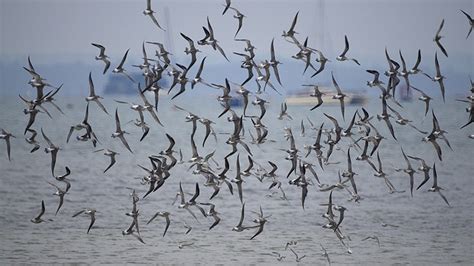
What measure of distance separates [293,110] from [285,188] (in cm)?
10062

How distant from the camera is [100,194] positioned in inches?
1822

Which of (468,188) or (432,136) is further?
(468,188)

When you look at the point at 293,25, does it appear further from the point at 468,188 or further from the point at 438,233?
the point at 468,188

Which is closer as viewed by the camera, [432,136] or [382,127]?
[432,136]

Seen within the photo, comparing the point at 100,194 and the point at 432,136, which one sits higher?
the point at 432,136

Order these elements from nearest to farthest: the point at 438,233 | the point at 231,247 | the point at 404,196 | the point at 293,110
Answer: the point at 231,247, the point at 438,233, the point at 404,196, the point at 293,110

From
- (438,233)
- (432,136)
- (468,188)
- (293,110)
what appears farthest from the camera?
(293,110)

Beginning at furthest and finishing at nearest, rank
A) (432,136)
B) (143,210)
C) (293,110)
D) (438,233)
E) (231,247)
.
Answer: (293,110) → (143,210) → (438,233) → (231,247) → (432,136)

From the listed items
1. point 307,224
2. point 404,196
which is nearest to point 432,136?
point 307,224

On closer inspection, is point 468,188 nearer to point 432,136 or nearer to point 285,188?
point 285,188

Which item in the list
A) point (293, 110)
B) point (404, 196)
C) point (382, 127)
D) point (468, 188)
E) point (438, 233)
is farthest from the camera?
point (293, 110)

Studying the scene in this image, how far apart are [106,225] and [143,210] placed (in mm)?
4142

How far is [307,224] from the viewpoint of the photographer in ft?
121

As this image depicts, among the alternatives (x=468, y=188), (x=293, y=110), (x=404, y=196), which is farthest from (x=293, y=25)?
(x=293, y=110)
